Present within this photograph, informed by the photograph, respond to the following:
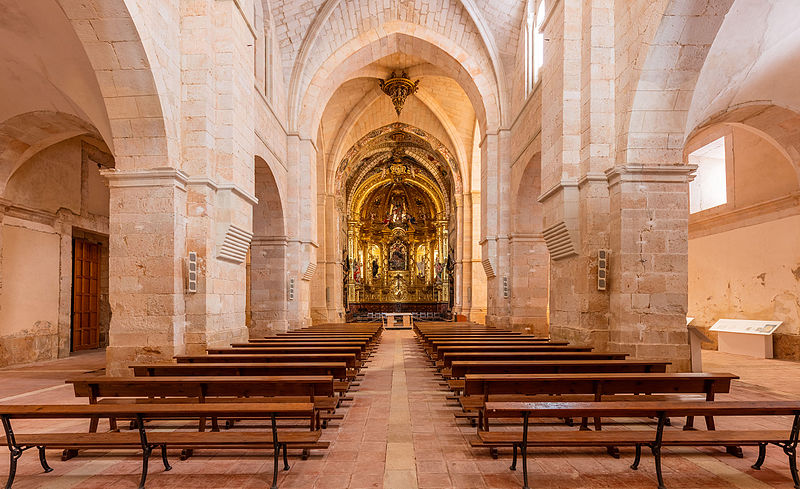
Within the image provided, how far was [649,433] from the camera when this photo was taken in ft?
11.7

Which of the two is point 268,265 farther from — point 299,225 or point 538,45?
point 538,45

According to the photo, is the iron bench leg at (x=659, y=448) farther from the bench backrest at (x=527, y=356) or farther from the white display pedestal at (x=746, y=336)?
the white display pedestal at (x=746, y=336)

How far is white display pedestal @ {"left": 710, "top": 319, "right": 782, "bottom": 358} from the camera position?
Answer: 36.3 ft

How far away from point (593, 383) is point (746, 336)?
9.76 metres

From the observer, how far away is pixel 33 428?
5172 mm

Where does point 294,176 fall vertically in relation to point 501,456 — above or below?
above

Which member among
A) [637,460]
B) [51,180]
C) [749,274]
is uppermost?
[51,180]

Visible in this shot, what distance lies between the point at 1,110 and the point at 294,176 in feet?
22.3

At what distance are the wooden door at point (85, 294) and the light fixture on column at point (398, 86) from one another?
11.3 meters

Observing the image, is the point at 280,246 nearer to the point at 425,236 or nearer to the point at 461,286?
the point at 461,286

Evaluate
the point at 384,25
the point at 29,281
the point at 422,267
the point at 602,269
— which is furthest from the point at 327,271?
the point at 422,267

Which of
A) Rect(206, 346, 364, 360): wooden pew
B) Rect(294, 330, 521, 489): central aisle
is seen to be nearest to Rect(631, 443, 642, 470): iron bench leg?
Rect(294, 330, 521, 489): central aisle

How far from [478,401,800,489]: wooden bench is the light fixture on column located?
1721cm

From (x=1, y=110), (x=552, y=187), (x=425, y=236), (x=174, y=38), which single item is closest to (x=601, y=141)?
(x=552, y=187)
